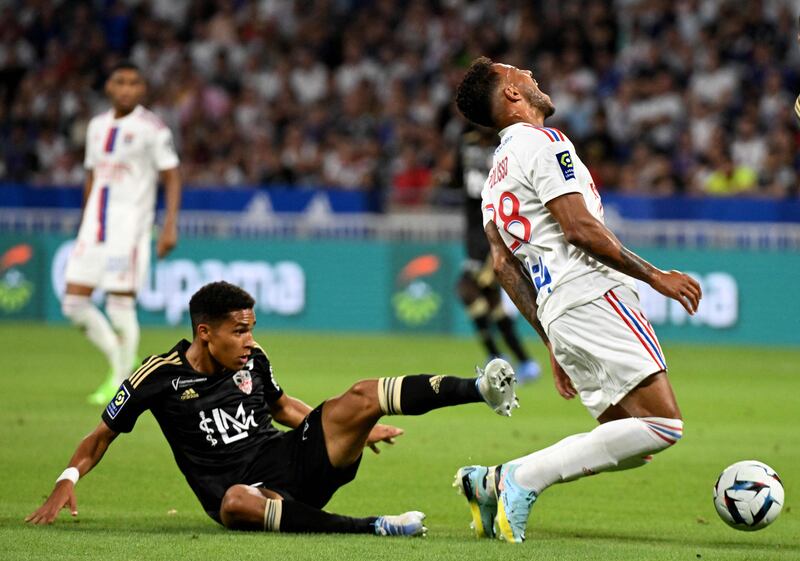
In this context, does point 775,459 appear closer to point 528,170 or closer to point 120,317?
point 528,170

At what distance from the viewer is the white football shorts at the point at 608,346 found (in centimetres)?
583

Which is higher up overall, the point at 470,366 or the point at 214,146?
the point at 214,146

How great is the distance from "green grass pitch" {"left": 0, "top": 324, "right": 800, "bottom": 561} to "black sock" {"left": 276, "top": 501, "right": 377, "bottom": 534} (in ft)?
0.38

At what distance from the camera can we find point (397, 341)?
18.0m

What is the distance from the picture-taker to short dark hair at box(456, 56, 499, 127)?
20.5ft

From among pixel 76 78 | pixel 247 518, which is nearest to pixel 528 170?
pixel 247 518

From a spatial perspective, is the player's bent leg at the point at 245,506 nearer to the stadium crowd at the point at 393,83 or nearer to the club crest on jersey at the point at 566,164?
the club crest on jersey at the point at 566,164

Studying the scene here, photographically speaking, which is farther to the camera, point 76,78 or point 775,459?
point 76,78

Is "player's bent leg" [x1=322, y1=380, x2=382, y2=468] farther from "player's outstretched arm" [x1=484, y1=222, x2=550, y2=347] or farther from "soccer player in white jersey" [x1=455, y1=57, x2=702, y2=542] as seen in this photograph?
"player's outstretched arm" [x1=484, y1=222, x2=550, y2=347]

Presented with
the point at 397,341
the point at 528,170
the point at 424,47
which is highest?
the point at 424,47

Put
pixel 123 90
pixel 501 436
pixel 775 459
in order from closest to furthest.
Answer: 1. pixel 775 459
2. pixel 501 436
3. pixel 123 90

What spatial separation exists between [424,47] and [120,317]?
12.7 meters

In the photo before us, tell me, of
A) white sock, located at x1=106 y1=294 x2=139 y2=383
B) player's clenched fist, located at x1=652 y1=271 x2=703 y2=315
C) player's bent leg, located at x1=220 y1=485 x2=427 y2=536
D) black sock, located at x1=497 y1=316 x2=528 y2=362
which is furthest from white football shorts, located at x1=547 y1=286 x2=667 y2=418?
black sock, located at x1=497 y1=316 x2=528 y2=362

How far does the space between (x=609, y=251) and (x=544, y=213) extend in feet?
1.39
